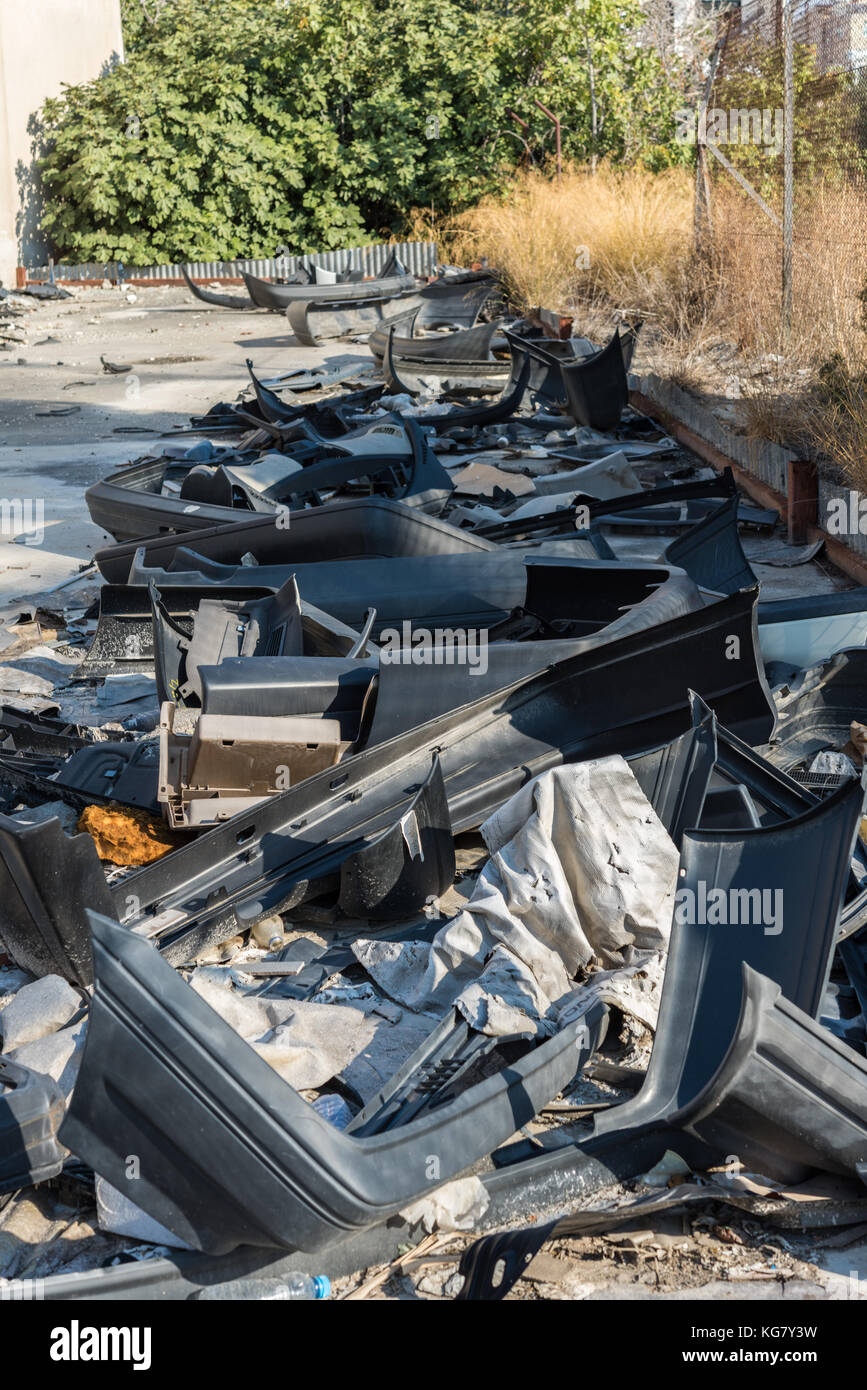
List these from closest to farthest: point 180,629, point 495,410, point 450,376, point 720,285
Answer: point 180,629
point 495,410
point 720,285
point 450,376

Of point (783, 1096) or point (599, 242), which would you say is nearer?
point (783, 1096)

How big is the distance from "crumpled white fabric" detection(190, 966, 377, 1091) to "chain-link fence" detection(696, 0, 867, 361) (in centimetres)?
581

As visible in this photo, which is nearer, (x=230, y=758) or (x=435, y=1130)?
(x=435, y=1130)

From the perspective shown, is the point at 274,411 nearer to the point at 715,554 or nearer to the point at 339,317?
the point at 715,554

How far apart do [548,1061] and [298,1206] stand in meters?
0.74

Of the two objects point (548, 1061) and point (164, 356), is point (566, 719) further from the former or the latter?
point (164, 356)

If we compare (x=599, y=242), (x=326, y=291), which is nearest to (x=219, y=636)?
(x=599, y=242)

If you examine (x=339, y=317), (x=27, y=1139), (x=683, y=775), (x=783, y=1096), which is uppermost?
(x=339, y=317)

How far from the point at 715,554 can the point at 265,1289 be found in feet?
13.1

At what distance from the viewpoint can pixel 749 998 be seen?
2.12m

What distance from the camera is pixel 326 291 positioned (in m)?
15.6

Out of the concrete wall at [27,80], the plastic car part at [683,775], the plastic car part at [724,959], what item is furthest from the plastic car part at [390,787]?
the concrete wall at [27,80]

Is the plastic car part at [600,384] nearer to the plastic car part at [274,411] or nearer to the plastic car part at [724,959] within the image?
the plastic car part at [274,411]

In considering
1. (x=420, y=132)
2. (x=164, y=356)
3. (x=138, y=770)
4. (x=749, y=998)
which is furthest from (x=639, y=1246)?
(x=420, y=132)
